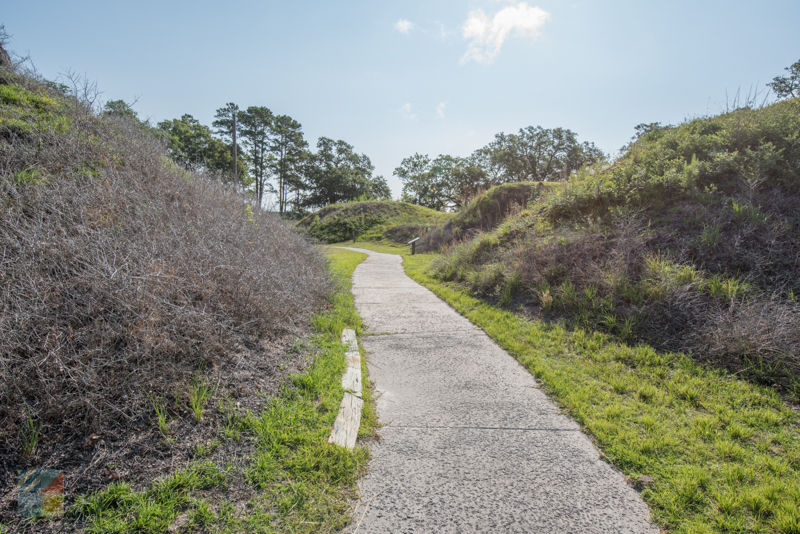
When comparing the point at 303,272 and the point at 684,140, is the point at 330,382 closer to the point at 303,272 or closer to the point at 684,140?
Answer: the point at 303,272

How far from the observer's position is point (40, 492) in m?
1.88

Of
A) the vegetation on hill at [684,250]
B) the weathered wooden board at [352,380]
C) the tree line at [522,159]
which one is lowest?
the weathered wooden board at [352,380]

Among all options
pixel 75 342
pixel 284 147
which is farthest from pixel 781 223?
pixel 284 147

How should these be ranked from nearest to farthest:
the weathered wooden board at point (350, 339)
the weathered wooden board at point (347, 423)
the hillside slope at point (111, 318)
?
the hillside slope at point (111, 318)
the weathered wooden board at point (347, 423)
the weathered wooden board at point (350, 339)

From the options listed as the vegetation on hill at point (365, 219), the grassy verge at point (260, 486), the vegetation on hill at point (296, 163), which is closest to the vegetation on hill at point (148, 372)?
the grassy verge at point (260, 486)

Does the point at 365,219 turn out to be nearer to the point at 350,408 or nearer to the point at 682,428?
the point at 350,408

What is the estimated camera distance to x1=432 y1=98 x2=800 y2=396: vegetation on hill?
A: 4.05 m

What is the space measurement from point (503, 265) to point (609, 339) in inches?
122

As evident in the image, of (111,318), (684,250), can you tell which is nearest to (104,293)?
(111,318)

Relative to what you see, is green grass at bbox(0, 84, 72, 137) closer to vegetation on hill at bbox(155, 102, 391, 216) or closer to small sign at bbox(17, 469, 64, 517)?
small sign at bbox(17, 469, 64, 517)

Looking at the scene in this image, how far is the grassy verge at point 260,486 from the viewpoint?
73.6 inches

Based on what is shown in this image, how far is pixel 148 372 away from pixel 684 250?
276 inches

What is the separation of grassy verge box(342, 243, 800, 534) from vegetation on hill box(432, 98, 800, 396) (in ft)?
1.67

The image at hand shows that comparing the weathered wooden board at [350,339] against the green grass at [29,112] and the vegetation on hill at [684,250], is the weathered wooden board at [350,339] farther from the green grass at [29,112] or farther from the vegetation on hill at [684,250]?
the green grass at [29,112]
